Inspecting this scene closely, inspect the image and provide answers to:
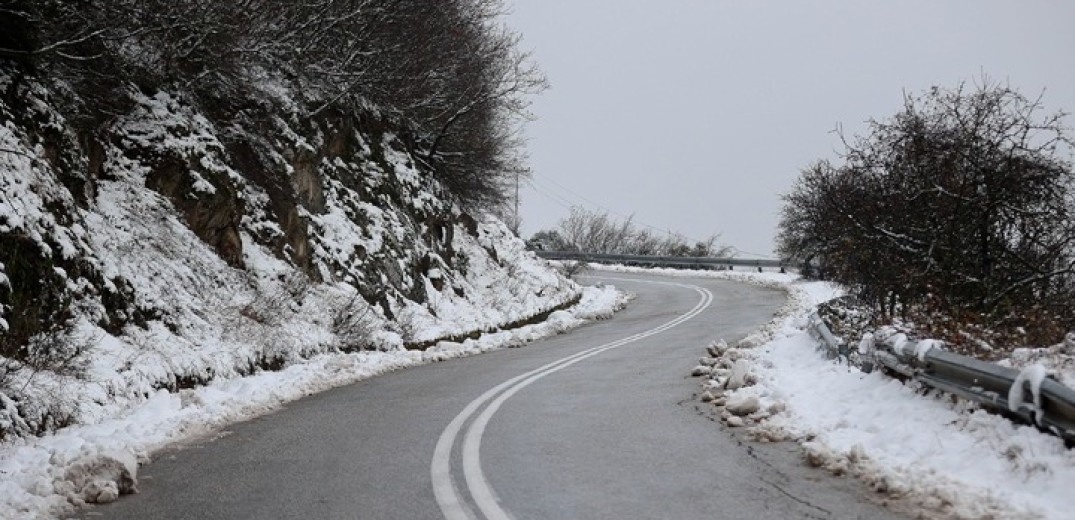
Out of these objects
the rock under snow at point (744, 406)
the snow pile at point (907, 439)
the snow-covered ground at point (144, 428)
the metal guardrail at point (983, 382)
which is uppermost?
the metal guardrail at point (983, 382)

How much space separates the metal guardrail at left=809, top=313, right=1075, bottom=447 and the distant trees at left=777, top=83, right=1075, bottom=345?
419 cm

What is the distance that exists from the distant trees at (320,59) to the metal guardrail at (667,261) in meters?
19.5

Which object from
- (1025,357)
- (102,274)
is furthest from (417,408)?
(1025,357)

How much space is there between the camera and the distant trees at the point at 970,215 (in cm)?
1235

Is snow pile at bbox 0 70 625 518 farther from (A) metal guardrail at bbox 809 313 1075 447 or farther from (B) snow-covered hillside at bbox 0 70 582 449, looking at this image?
(A) metal guardrail at bbox 809 313 1075 447

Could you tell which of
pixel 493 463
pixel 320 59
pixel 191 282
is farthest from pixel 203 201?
pixel 493 463

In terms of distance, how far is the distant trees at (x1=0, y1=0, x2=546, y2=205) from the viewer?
462 inches

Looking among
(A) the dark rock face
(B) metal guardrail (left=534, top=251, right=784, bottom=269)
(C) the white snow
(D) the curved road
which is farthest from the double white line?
(B) metal guardrail (left=534, top=251, right=784, bottom=269)

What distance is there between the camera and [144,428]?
25.8ft

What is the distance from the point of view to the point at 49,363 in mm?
8203

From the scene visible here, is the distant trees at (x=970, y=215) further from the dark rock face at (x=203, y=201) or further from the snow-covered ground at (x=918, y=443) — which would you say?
the dark rock face at (x=203, y=201)

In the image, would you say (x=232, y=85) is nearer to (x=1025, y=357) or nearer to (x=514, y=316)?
(x=514, y=316)

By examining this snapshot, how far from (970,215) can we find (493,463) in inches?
400

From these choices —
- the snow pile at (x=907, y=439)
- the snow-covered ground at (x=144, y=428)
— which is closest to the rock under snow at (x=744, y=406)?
the snow pile at (x=907, y=439)
